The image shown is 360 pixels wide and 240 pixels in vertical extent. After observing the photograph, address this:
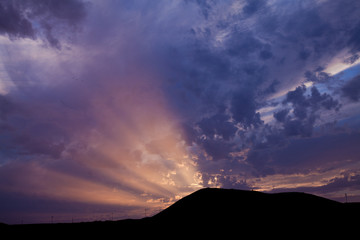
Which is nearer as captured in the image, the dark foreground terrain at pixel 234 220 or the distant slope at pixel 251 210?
the dark foreground terrain at pixel 234 220

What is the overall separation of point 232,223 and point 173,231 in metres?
13.1

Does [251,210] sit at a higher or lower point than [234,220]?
higher

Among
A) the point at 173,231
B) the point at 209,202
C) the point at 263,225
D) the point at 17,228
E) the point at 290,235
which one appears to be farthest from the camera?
the point at 17,228

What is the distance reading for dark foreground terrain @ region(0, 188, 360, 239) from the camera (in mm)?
52500

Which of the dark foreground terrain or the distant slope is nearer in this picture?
the dark foreground terrain

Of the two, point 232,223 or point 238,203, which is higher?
point 238,203

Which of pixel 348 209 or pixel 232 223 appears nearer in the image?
pixel 232 223

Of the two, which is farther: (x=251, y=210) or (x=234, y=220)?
(x=251, y=210)

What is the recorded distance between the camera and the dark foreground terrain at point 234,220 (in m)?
52.5

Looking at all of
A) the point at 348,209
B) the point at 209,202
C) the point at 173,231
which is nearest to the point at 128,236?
the point at 173,231

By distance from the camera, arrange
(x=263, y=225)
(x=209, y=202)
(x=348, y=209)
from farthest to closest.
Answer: (x=209, y=202)
(x=348, y=209)
(x=263, y=225)

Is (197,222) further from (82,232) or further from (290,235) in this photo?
(82,232)

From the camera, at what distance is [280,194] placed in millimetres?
70375

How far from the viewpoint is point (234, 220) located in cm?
5716
